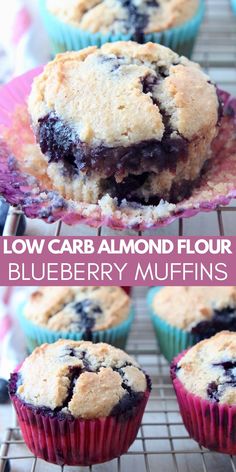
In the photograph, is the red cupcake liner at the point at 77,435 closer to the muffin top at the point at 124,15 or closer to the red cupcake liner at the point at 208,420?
the red cupcake liner at the point at 208,420

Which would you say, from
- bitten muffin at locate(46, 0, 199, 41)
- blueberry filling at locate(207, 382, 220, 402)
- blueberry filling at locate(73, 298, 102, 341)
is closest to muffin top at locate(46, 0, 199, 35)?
bitten muffin at locate(46, 0, 199, 41)

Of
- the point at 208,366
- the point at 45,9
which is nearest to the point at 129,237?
the point at 208,366

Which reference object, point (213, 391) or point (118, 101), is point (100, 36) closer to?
point (118, 101)

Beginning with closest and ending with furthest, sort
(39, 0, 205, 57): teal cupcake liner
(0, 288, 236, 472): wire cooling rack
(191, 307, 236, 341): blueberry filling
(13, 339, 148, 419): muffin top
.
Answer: (13, 339, 148, 419): muffin top, (0, 288, 236, 472): wire cooling rack, (39, 0, 205, 57): teal cupcake liner, (191, 307, 236, 341): blueberry filling

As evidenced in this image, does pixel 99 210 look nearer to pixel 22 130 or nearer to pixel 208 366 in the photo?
pixel 22 130

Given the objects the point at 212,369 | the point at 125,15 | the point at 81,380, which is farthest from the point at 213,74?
the point at 81,380

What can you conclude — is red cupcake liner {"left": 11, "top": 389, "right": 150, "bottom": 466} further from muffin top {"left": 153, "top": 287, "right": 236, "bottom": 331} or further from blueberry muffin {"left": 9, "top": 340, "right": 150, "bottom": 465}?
muffin top {"left": 153, "top": 287, "right": 236, "bottom": 331}

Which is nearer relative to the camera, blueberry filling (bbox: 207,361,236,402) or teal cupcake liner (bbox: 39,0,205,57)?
blueberry filling (bbox: 207,361,236,402)
